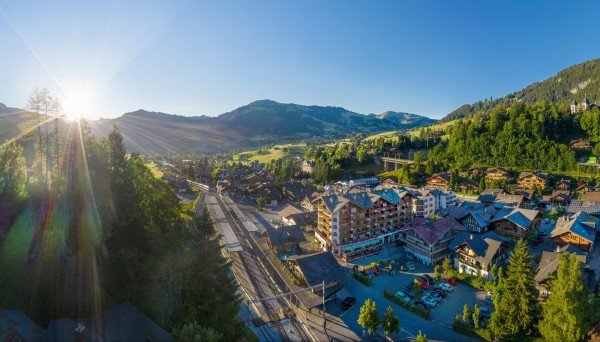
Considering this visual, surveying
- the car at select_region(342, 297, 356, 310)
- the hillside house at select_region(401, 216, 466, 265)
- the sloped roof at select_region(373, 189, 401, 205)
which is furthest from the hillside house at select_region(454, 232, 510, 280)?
the car at select_region(342, 297, 356, 310)

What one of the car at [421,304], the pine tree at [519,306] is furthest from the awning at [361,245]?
the pine tree at [519,306]

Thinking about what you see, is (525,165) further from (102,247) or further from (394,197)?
(102,247)

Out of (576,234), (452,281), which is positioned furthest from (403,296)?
(576,234)

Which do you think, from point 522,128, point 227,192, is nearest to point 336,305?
point 227,192

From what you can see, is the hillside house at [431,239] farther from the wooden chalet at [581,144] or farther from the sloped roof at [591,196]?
the wooden chalet at [581,144]

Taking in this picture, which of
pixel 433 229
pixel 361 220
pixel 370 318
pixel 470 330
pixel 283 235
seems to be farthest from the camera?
pixel 361 220

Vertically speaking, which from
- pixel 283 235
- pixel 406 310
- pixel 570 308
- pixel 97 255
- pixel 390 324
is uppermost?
pixel 97 255

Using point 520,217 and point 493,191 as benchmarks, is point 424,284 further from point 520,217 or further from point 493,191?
point 493,191
